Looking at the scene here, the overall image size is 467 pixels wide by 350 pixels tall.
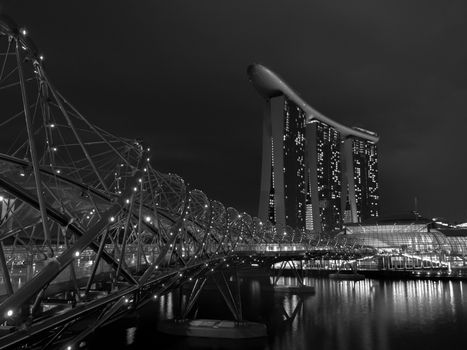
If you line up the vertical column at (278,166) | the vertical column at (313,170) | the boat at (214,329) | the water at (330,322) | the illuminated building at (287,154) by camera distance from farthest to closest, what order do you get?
the vertical column at (313,170)
the illuminated building at (287,154)
the vertical column at (278,166)
the boat at (214,329)
the water at (330,322)

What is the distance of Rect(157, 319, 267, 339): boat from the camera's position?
32.6 m

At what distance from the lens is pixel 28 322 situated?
9422 millimetres

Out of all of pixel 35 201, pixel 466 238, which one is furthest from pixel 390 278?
pixel 35 201

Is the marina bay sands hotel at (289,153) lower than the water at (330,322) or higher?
higher

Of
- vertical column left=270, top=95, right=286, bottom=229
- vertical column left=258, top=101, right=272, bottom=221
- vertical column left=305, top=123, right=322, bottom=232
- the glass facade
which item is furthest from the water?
vertical column left=305, top=123, right=322, bottom=232

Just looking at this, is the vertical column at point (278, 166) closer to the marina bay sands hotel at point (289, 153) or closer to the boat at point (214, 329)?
the marina bay sands hotel at point (289, 153)

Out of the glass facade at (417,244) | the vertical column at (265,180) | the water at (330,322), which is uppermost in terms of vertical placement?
the vertical column at (265,180)

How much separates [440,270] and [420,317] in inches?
2230

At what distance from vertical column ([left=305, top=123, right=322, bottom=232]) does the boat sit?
105 metres

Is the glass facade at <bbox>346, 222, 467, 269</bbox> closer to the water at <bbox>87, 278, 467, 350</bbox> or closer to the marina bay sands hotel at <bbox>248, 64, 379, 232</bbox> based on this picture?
the marina bay sands hotel at <bbox>248, 64, 379, 232</bbox>

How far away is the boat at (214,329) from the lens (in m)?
32.6

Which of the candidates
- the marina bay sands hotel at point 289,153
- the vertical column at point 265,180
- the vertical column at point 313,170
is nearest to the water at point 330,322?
the vertical column at point 265,180

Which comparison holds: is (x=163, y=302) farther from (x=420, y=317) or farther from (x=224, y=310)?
(x=420, y=317)

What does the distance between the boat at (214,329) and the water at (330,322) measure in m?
0.65
